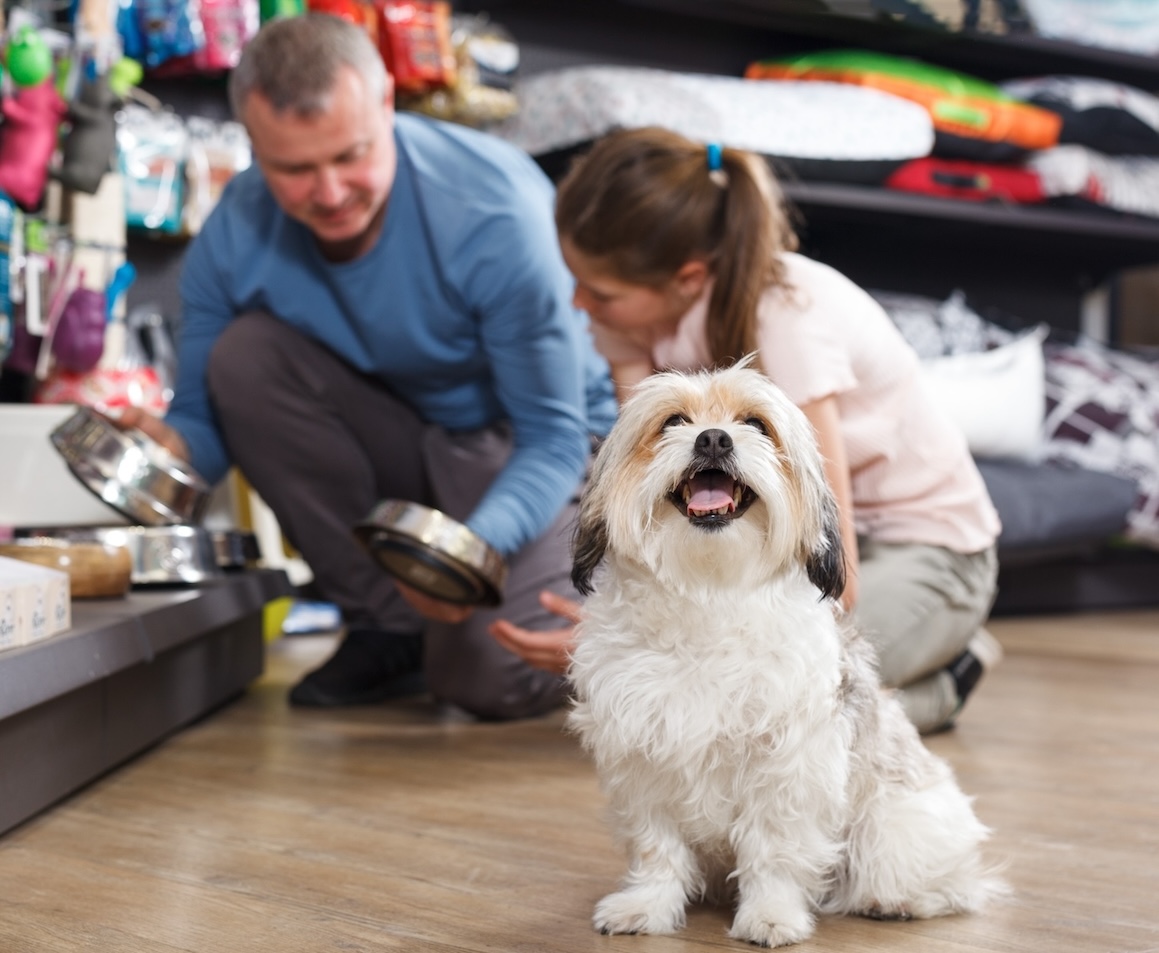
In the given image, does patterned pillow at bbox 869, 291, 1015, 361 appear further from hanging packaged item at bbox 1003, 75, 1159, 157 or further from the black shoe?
the black shoe

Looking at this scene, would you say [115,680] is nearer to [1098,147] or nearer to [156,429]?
[156,429]

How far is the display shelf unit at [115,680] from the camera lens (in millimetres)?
1488

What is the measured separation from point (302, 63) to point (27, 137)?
916 mm

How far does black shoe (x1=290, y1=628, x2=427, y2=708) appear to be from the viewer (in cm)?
234

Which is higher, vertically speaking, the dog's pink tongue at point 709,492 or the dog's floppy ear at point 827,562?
the dog's pink tongue at point 709,492

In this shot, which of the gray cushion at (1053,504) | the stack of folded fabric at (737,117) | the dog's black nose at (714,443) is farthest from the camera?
the gray cushion at (1053,504)

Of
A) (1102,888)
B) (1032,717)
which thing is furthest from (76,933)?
(1032,717)

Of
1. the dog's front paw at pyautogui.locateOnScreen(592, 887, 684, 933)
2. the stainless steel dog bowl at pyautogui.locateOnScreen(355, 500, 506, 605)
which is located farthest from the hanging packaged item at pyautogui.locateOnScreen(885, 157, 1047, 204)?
the dog's front paw at pyautogui.locateOnScreen(592, 887, 684, 933)

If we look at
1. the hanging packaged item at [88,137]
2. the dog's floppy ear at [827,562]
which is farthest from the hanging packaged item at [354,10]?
the dog's floppy ear at [827,562]

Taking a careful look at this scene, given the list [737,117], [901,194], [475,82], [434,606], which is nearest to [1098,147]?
[901,194]

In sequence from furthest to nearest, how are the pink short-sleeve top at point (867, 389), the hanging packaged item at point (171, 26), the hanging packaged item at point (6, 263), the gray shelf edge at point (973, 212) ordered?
the gray shelf edge at point (973, 212)
the hanging packaged item at point (171, 26)
the hanging packaged item at point (6, 263)
the pink short-sleeve top at point (867, 389)

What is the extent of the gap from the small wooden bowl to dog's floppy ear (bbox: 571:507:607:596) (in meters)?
0.85

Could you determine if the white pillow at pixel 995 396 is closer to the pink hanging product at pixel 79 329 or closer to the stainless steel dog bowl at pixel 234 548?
the stainless steel dog bowl at pixel 234 548

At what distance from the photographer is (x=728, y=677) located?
1171mm
